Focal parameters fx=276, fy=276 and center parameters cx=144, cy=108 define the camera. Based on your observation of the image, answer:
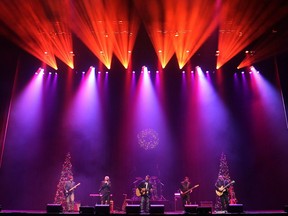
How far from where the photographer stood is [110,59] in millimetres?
12969

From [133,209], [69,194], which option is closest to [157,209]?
[133,209]

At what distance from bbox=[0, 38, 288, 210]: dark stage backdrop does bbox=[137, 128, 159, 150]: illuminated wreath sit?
0.05 m

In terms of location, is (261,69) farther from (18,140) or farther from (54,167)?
(18,140)

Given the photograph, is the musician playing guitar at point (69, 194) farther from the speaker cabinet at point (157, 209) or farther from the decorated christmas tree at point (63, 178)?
the speaker cabinet at point (157, 209)

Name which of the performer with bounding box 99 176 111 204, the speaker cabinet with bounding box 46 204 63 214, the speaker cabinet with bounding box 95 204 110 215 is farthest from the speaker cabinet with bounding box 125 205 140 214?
the performer with bounding box 99 176 111 204

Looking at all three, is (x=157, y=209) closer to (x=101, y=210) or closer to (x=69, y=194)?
(x=101, y=210)

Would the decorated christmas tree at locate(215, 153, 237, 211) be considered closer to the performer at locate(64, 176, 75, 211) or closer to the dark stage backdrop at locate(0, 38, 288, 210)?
the dark stage backdrop at locate(0, 38, 288, 210)

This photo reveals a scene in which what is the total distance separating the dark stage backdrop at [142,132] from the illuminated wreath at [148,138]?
5cm

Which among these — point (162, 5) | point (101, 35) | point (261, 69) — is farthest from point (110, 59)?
A: point (261, 69)

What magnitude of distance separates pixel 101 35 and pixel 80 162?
5891mm

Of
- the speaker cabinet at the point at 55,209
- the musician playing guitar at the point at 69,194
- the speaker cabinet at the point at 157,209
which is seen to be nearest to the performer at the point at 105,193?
the musician playing guitar at the point at 69,194

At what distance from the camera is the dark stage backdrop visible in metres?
12.4

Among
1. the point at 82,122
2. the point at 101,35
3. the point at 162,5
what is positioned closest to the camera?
the point at 162,5

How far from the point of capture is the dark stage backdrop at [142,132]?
1243 cm
